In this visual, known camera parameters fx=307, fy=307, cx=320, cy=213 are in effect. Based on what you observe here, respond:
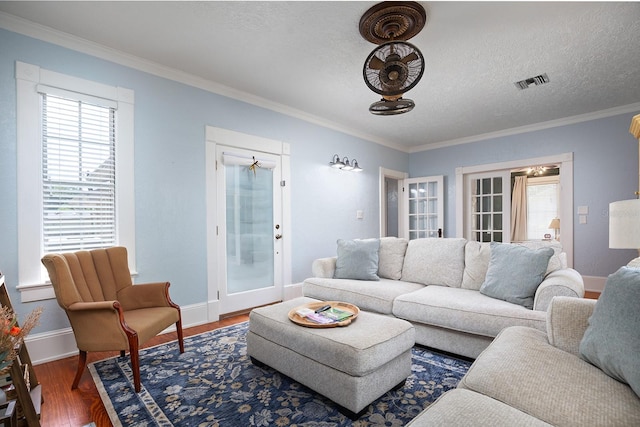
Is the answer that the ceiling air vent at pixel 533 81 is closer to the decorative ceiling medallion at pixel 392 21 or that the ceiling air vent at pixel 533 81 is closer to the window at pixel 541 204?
the decorative ceiling medallion at pixel 392 21

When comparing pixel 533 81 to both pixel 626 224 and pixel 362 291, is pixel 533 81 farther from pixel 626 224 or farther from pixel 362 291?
pixel 362 291

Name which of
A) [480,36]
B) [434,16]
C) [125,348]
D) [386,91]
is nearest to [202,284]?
[125,348]

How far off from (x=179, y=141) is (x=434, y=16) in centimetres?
250

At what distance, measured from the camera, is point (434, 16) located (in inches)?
87.5

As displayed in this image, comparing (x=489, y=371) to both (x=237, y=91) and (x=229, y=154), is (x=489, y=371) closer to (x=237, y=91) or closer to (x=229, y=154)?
(x=229, y=154)

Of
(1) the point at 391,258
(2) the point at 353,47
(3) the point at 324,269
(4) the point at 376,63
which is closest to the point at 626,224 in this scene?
(4) the point at 376,63

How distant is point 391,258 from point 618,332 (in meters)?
2.19

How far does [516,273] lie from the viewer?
2.31 m

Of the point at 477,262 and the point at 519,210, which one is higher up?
the point at 519,210

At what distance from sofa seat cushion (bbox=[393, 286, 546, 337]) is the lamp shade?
25.7 inches

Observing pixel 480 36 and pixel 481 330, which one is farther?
pixel 480 36

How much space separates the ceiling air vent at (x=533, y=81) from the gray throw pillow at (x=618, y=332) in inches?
105

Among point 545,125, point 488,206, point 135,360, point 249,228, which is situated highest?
point 545,125

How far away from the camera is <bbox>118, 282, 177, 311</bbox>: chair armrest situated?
7.91ft
